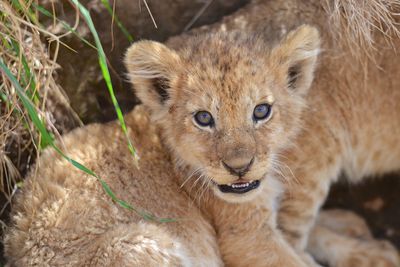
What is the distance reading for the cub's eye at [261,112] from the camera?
402 centimetres

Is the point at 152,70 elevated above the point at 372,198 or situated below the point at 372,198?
above

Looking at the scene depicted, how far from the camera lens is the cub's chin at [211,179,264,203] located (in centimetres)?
405

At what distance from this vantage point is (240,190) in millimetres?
4070

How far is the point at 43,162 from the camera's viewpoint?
4.32m

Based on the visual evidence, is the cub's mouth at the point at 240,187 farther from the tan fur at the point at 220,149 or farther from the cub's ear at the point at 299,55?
the cub's ear at the point at 299,55

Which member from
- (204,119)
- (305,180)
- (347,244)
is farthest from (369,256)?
(204,119)

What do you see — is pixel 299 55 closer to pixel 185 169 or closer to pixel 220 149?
pixel 220 149

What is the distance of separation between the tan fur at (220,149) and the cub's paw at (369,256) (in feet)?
0.09

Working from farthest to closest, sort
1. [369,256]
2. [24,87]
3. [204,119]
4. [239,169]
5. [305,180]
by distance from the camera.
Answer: [369,256], [305,180], [24,87], [204,119], [239,169]

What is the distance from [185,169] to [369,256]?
59.5 inches

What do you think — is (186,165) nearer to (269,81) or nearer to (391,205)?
(269,81)

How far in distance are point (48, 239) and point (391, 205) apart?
290cm

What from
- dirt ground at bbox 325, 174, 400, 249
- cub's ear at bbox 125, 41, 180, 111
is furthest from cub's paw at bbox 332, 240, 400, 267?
cub's ear at bbox 125, 41, 180, 111

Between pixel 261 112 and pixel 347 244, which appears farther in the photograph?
pixel 347 244
